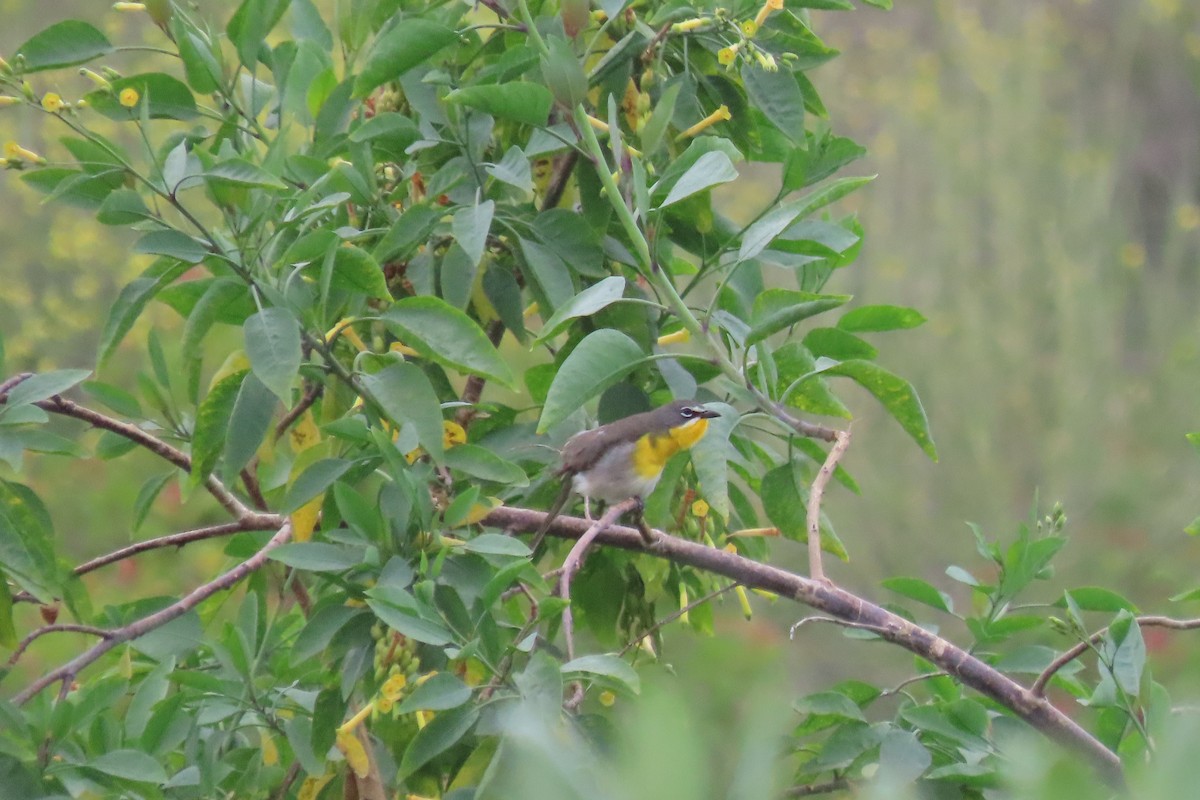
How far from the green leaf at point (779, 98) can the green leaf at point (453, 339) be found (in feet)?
1.61

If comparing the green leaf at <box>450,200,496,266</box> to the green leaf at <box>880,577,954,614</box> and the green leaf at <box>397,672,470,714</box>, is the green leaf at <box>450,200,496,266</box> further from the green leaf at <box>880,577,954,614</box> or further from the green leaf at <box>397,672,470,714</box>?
the green leaf at <box>880,577,954,614</box>

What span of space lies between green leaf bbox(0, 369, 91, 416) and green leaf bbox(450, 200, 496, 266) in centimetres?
41

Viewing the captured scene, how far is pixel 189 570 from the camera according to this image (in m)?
6.25

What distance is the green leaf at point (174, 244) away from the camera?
120cm

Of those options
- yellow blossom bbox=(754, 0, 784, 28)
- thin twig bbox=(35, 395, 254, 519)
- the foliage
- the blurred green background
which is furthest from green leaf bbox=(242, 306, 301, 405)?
the blurred green background

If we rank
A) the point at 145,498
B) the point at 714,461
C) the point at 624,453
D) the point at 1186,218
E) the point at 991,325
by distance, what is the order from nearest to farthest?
the point at 714,461, the point at 145,498, the point at 624,453, the point at 1186,218, the point at 991,325

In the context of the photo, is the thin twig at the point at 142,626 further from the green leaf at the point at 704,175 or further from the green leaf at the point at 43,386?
the green leaf at the point at 704,175

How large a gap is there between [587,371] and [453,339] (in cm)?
14

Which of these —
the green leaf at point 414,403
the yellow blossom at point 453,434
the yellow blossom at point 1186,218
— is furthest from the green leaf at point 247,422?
the yellow blossom at point 1186,218

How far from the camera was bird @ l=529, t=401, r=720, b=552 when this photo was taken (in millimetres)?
1565

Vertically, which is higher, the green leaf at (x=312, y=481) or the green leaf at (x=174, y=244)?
the green leaf at (x=174, y=244)

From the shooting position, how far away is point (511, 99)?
131 centimetres

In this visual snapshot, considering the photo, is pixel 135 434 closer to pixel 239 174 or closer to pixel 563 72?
pixel 239 174

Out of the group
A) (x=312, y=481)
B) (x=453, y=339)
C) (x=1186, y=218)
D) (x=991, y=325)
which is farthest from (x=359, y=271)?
(x=1186, y=218)
